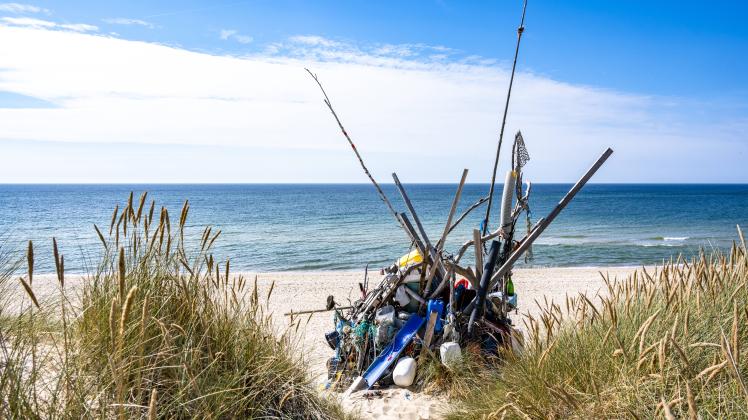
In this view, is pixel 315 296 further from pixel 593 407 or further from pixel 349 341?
pixel 593 407

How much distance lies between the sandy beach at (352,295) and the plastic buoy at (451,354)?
337 mm

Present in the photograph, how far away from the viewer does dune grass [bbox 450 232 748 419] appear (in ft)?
7.77

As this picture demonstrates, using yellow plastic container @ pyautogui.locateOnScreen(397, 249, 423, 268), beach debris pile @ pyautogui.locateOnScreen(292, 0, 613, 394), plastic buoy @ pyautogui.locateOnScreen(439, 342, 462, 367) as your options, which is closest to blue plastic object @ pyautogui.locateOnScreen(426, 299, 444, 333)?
beach debris pile @ pyautogui.locateOnScreen(292, 0, 613, 394)

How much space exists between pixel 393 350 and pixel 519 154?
2.37 metres

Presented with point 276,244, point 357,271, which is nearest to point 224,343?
point 357,271

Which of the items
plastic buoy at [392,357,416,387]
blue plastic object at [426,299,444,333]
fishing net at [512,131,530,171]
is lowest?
plastic buoy at [392,357,416,387]

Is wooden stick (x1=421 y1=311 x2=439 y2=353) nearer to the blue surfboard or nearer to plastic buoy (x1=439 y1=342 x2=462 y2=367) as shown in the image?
the blue surfboard

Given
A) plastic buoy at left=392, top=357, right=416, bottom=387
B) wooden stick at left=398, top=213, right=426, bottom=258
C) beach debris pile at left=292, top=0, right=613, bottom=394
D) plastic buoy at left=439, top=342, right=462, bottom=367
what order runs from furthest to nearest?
wooden stick at left=398, top=213, right=426, bottom=258 → beach debris pile at left=292, top=0, right=613, bottom=394 → plastic buoy at left=392, top=357, right=416, bottom=387 → plastic buoy at left=439, top=342, right=462, bottom=367

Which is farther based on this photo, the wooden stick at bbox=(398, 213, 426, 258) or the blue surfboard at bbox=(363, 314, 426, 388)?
the wooden stick at bbox=(398, 213, 426, 258)

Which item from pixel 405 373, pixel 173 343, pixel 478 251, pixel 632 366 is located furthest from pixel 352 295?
pixel 632 366

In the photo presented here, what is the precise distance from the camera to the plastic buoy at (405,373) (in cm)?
486

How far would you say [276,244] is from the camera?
27172mm

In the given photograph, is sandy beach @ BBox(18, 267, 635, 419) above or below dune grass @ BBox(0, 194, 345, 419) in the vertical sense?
below

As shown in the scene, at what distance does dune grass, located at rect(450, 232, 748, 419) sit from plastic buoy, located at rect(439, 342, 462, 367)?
2.20 feet
